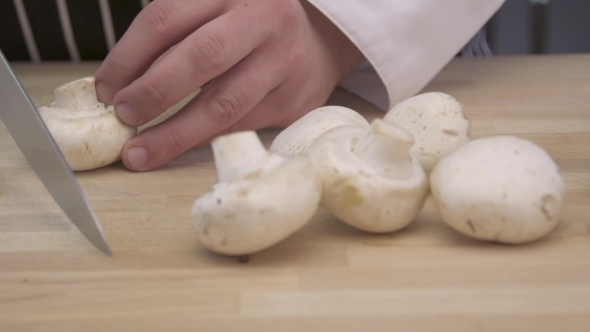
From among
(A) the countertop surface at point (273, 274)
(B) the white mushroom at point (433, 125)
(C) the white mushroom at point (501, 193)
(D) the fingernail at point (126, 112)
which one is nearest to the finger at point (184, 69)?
(D) the fingernail at point (126, 112)

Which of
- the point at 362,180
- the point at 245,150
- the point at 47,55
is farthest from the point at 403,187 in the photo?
the point at 47,55

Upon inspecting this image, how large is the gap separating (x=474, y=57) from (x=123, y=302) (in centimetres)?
105

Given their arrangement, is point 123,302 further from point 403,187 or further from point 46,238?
point 403,187

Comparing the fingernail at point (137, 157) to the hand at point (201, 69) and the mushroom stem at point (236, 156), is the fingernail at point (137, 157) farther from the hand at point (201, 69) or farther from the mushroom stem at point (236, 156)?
the mushroom stem at point (236, 156)

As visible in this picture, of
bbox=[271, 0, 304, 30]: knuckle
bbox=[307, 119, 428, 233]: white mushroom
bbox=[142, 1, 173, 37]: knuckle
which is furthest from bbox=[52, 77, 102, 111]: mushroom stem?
bbox=[307, 119, 428, 233]: white mushroom

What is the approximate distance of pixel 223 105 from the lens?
3.28 ft

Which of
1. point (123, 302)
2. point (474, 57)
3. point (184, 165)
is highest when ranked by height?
point (123, 302)

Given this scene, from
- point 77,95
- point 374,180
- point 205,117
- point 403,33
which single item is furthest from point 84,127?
point 403,33

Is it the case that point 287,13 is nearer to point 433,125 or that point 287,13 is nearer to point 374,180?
point 433,125

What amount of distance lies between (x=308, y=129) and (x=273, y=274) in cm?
22

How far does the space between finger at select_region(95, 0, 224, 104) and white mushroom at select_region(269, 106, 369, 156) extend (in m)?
0.25

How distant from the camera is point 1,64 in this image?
32.3 inches

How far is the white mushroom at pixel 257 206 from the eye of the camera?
2.17 ft

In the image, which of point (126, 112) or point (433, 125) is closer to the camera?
point (433, 125)
